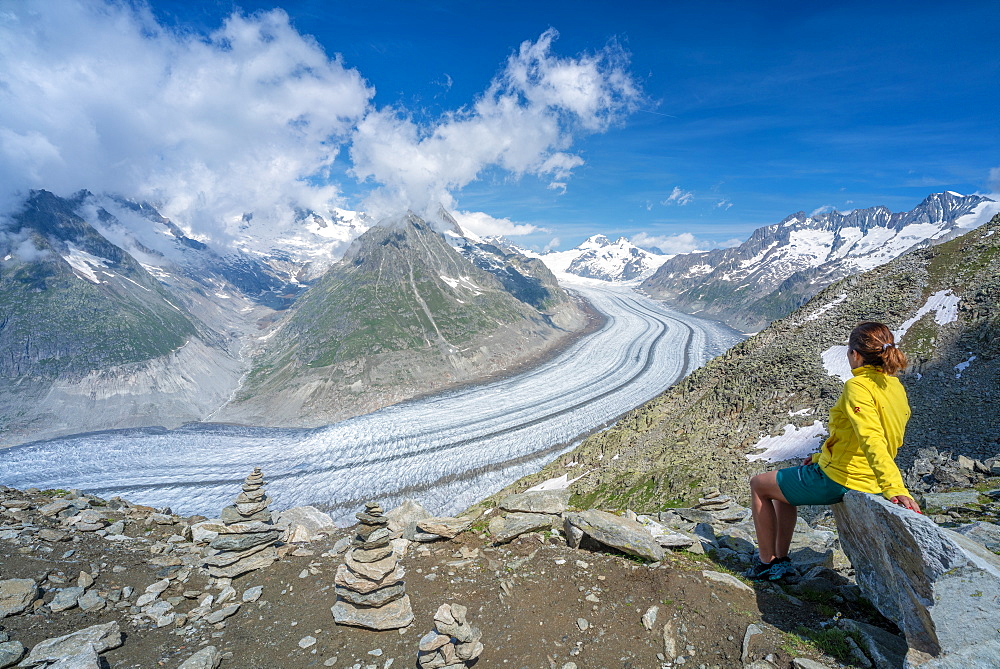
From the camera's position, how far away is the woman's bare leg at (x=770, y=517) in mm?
7762

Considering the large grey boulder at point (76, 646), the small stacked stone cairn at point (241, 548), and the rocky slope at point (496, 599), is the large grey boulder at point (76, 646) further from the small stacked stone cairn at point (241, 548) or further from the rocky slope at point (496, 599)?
the small stacked stone cairn at point (241, 548)

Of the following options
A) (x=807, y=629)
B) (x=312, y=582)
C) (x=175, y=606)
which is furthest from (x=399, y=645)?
(x=807, y=629)

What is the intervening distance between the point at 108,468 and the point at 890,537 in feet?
334

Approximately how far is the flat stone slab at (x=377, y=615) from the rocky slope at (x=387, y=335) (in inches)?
3621

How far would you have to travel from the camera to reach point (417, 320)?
140 meters

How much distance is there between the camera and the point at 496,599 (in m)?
9.14

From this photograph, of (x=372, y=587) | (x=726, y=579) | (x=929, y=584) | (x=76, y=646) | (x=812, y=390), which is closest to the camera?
(x=929, y=584)

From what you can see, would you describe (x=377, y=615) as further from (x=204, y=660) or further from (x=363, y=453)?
(x=363, y=453)

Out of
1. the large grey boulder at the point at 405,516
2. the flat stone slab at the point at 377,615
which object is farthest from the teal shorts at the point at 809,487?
the large grey boulder at the point at 405,516

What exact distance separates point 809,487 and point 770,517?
5.08 feet

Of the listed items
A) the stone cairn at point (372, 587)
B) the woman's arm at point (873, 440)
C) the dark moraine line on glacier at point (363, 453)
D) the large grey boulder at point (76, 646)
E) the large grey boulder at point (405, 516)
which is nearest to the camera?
the woman's arm at point (873, 440)

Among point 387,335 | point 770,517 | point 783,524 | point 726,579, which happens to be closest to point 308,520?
point 726,579

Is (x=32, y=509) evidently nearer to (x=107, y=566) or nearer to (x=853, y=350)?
(x=107, y=566)

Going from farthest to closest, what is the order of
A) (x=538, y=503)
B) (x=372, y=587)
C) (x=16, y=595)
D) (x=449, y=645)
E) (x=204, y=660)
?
(x=538, y=503) → (x=16, y=595) → (x=372, y=587) → (x=204, y=660) → (x=449, y=645)
